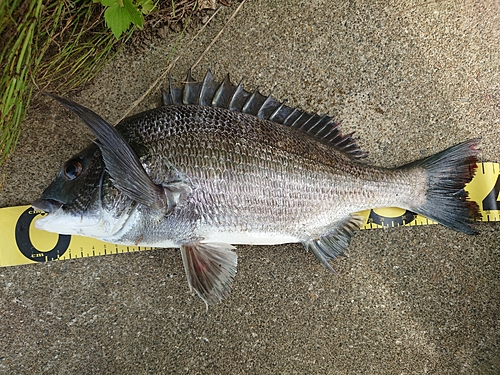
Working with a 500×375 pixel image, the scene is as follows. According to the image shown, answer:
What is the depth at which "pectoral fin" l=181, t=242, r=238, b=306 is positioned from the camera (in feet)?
6.10

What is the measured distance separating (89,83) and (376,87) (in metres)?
1.85

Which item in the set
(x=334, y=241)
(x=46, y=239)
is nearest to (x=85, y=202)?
(x=46, y=239)

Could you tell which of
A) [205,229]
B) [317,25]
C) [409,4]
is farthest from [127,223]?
[409,4]

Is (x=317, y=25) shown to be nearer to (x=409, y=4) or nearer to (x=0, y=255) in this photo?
(x=409, y=4)

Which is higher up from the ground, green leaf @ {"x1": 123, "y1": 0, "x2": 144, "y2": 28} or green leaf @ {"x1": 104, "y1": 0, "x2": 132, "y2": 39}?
green leaf @ {"x1": 123, "y1": 0, "x2": 144, "y2": 28}

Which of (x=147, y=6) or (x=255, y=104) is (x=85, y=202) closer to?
(x=255, y=104)

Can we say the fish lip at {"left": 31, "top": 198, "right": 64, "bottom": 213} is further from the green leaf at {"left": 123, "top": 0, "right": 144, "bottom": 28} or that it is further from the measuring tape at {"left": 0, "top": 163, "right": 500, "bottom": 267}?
the green leaf at {"left": 123, "top": 0, "right": 144, "bottom": 28}

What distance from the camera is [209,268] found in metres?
1.90

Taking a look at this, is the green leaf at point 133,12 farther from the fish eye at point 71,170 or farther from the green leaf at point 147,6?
the fish eye at point 71,170

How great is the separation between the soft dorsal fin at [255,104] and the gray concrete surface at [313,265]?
28cm

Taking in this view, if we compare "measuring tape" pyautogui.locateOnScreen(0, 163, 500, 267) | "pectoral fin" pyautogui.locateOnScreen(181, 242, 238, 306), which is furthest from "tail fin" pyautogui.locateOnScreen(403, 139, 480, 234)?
"pectoral fin" pyautogui.locateOnScreen(181, 242, 238, 306)

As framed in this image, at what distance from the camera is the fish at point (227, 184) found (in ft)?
5.64

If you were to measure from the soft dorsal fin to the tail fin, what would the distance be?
415mm

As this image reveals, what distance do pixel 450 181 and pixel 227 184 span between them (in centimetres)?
132
